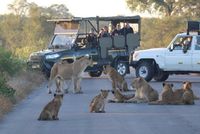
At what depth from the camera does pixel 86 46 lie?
107 ft

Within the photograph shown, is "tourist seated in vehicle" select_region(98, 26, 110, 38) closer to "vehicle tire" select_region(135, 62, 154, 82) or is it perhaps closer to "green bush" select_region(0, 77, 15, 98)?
"vehicle tire" select_region(135, 62, 154, 82)

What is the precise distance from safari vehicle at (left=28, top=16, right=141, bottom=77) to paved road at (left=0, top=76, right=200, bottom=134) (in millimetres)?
10973

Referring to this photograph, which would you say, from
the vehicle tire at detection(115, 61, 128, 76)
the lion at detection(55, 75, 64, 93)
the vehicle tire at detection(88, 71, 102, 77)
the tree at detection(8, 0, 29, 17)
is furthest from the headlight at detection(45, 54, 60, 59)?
the tree at detection(8, 0, 29, 17)

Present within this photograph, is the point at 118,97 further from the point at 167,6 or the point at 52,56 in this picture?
the point at 167,6

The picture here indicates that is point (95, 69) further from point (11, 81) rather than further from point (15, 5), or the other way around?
point (15, 5)

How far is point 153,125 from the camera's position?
14.9 metres

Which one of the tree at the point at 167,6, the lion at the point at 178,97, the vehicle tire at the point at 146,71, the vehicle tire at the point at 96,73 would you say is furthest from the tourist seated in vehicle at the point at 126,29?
the tree at the point at 167,6

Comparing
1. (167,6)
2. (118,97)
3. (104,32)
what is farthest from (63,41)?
(167,6)

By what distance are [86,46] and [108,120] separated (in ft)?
55.6

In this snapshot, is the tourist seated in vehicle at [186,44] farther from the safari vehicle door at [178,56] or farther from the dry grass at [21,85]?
the dry grass at [21,85]

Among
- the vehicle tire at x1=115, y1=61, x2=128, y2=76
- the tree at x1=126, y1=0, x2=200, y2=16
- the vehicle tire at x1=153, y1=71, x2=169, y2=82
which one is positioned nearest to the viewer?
the vehicle tire at x1=153, y1=71, x2=169, y2=82

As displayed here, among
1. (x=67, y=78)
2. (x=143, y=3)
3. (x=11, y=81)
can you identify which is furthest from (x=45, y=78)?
(x=143, y=3)

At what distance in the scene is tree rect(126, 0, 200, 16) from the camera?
68562mm

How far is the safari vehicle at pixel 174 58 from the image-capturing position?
95.2 ft
